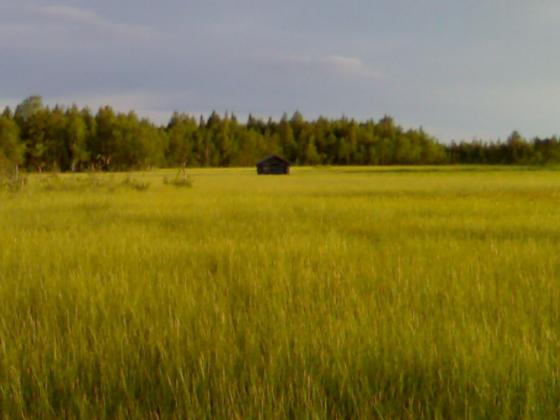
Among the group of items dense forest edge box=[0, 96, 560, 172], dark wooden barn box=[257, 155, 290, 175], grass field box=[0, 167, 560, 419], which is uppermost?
dense forest edge box=[0, 96, 560, 172]

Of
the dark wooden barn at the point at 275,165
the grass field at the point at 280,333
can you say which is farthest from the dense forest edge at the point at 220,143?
the grass field at the point at 280,333

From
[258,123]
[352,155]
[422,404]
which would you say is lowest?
[422,404]

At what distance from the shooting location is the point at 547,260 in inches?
167

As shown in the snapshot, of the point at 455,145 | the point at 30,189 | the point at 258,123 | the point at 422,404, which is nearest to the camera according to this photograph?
the point at 422,404

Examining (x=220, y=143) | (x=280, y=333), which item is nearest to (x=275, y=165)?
(x=220, y=143)

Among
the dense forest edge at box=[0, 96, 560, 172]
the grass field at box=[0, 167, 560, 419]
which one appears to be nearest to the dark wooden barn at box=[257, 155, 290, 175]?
the dense forest edge at box=[0, 96, 560, 172]

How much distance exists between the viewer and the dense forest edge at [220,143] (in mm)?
84500

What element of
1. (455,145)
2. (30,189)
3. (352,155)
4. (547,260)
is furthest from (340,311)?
(455,145)

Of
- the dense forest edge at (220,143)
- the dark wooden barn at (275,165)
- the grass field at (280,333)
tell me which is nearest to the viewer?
the grass field at (280,333)

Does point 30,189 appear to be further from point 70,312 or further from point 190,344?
point 190,344

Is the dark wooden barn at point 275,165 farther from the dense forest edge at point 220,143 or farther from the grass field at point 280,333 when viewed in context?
the grass field at point 280,333

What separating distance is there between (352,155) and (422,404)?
127 meters

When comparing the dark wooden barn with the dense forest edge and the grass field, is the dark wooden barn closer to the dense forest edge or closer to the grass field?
the dense forest edge

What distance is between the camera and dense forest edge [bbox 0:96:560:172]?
277ft
